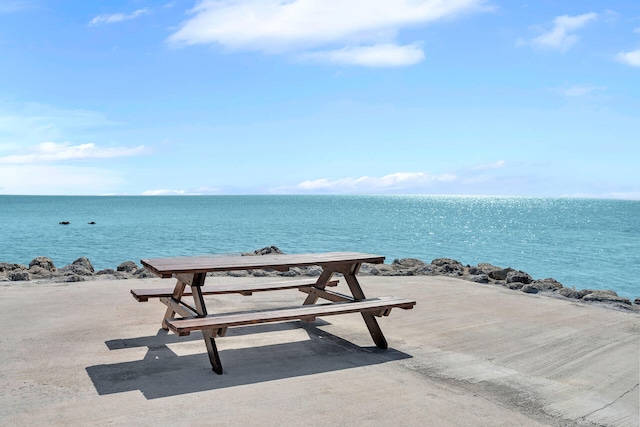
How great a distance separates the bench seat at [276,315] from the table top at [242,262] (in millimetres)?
406

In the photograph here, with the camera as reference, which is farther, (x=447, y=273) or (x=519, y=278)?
(x=447, y=273)

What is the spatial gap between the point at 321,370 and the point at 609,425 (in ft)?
7.26

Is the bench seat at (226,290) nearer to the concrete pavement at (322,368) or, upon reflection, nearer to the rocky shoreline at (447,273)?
the concrete pavement at (322,368)

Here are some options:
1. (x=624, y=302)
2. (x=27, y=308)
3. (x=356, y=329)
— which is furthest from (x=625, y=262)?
(x=27, y=308)

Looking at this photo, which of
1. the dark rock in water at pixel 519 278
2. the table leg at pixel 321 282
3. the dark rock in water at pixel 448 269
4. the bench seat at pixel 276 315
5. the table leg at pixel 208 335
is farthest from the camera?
the dark rock in water at pixel 448 269

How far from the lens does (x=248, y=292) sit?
19.6 ft

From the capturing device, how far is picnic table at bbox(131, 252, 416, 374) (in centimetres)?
474

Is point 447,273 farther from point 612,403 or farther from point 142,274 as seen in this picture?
point 612,403

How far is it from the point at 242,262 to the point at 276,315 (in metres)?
0.64

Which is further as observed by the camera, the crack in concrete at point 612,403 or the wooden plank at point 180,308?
the wooden plank at point 180,308

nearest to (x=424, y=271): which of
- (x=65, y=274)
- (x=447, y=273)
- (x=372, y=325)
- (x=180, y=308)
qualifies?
(x=447, y=273)

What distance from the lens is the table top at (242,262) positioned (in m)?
4.84

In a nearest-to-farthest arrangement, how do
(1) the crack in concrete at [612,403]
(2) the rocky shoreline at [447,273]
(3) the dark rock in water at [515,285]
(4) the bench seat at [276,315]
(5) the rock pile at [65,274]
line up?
(1) the crack in concrete at [612,403], (4) the bench seat at [276,315], (2) the rocky shoreline at [447,273], (5) the rock pile at [65,274], (3) the dark rock in water at [515,285]

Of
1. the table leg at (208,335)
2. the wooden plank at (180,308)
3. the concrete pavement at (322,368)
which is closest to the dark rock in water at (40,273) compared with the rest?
the concrete pavement at (322,368)
